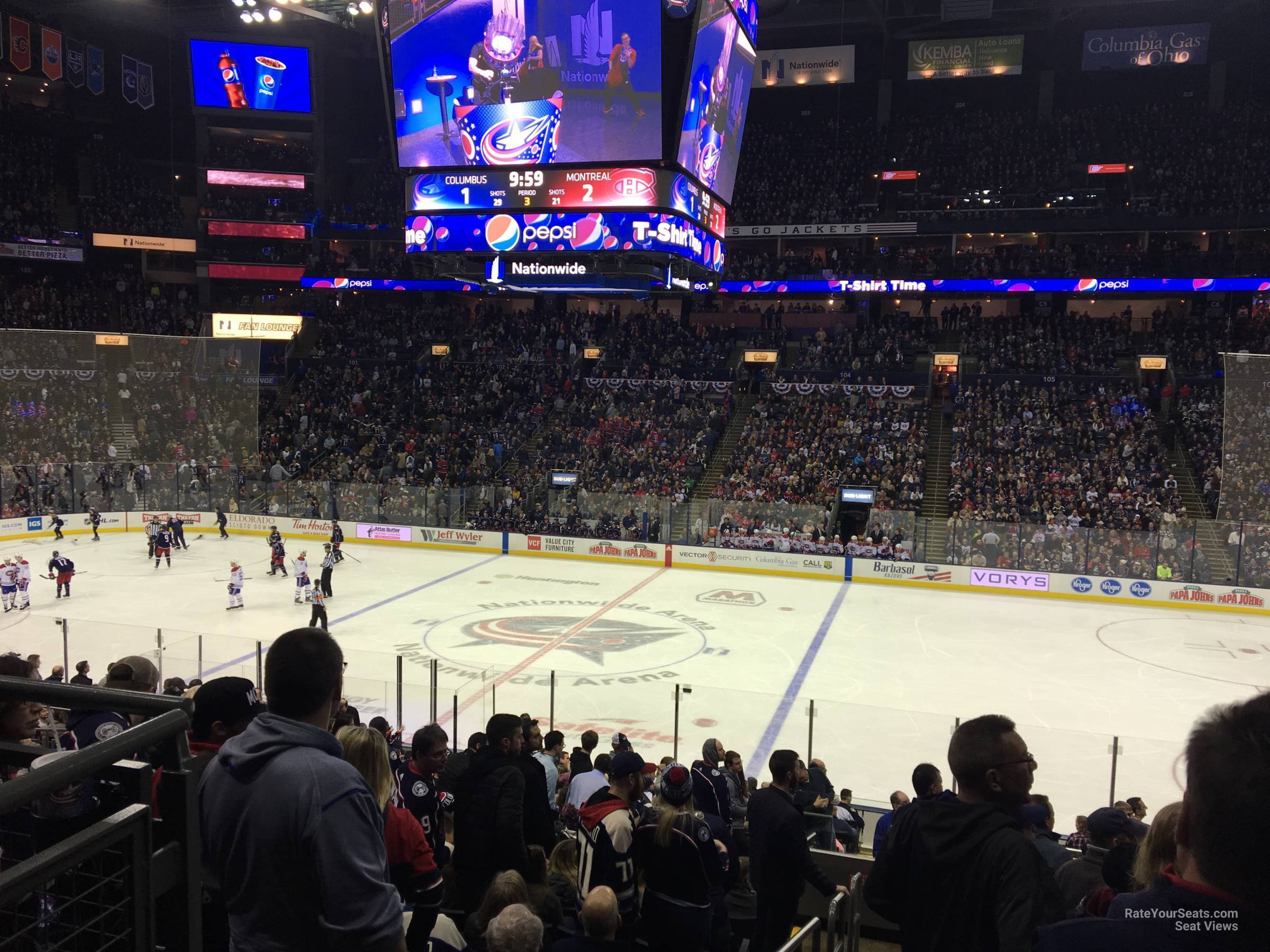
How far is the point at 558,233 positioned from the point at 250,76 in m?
36.0

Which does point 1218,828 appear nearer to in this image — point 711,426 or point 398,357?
point 711,426

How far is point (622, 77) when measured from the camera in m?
15.1

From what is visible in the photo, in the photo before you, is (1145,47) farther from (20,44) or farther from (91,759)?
(91,759)

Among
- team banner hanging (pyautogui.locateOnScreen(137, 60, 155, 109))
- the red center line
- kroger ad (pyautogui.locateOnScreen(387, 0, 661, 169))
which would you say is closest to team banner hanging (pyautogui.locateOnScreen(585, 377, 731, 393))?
the red center line

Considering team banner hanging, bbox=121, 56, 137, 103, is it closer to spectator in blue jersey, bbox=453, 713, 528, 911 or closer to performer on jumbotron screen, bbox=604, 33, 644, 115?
performer on jumbotron screen, bbox=604, 33, 644, 115

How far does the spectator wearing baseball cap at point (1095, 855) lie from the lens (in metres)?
3.62

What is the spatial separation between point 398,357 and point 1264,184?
3547 centimetres

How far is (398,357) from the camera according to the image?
41281 millimetres

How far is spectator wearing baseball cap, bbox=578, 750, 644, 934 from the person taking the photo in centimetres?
429

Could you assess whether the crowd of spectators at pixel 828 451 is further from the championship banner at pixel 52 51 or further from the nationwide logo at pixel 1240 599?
the championship banner at pixel 52 51

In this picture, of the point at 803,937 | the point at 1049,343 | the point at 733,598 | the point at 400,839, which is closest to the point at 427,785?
the point at 400,839

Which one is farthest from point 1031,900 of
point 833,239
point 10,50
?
point 10,50

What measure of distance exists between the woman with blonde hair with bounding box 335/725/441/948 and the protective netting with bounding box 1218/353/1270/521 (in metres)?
21.0

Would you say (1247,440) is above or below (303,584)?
above
